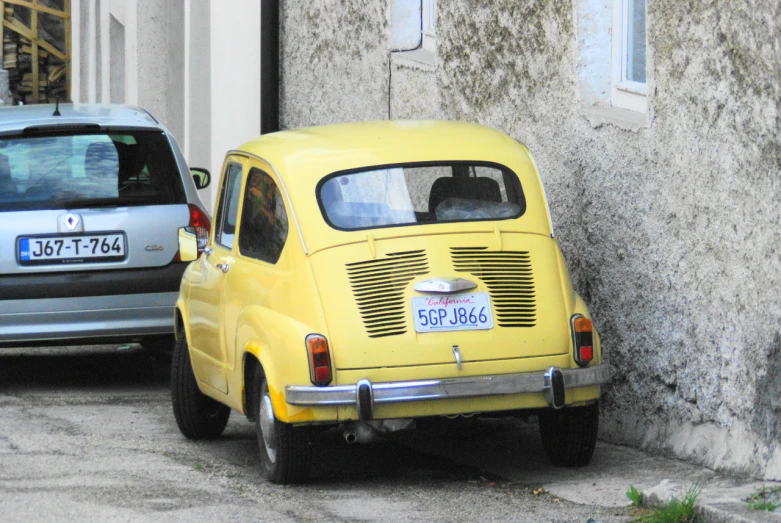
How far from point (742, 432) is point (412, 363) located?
1512mm

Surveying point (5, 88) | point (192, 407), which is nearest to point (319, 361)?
point (192, 407)

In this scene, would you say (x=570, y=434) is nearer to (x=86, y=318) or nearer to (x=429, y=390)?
(x=429, y=390)

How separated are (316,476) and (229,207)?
5.01 ft

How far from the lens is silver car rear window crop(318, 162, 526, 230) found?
688 centimetres

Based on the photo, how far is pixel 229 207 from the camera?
7809 millimetres

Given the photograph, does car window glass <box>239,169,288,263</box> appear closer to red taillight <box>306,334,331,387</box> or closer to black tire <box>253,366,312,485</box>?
black tire <box>253,366,312,485</box>

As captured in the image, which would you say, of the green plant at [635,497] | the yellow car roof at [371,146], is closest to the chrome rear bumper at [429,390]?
the green plant at [635,497]

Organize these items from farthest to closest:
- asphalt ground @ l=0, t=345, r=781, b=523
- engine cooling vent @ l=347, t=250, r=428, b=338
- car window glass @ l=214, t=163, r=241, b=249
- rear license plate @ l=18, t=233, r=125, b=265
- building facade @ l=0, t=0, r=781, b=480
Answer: rear license plate @ l=18, t=233, r=125, b=265 → car window glass @ l=214, t=163, r=241, b=249 → building facade @ l=0, t=0, r=781, b=480 → engine cooling vent @ l=347, t=250, r=428, b=338 → asphalt ground @ l=0, t=345, r=781, b=523

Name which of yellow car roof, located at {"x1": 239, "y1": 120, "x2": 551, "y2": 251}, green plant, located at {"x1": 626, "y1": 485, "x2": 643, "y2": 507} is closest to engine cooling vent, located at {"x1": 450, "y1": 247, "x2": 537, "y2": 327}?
yellow car roof, located at {"x1": 239, "y1": 120, "x2": 551, "y2": 251}

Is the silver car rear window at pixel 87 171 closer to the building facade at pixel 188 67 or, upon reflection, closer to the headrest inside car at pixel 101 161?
the headrest inside car at pixel 101 161

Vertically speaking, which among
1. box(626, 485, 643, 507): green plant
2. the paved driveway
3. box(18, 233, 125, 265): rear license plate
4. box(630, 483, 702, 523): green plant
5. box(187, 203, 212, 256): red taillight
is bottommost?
the paved driveway

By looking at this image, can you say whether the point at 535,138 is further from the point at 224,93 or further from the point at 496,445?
the point at 224,93

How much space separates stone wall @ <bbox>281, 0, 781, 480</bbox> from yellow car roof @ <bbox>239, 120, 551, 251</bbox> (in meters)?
0.72

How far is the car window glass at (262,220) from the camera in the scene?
276 inches
